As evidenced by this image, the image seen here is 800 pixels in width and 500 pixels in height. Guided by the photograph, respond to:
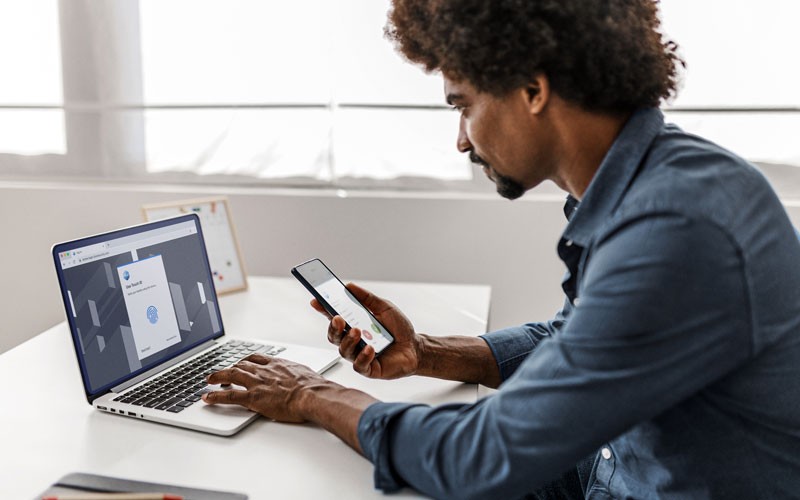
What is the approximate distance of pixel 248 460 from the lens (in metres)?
0.99

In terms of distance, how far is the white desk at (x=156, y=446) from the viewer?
0.94m

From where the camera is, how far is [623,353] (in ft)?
2.60

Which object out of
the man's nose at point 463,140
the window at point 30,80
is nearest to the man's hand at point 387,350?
the man's nose at point 463,140

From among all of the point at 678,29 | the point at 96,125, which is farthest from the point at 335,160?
the point at 678,29

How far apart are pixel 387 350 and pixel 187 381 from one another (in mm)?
324

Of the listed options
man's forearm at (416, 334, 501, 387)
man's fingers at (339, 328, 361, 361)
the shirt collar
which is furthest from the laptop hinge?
the shirt collar

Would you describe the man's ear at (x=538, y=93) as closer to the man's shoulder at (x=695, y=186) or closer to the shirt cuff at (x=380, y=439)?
the man's shoulder at (x=695, y=186)

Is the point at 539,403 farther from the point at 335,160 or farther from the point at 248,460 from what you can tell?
the point at 335,160

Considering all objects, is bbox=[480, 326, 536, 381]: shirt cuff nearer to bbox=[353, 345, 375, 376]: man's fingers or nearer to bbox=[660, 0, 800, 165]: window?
bbox=[353, 345, 375, 376]: man's fingers

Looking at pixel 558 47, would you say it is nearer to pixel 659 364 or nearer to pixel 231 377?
pixel 659 364

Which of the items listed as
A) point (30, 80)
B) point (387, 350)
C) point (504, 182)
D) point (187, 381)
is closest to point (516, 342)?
point (387, 350)

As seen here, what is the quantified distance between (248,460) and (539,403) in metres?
0.40

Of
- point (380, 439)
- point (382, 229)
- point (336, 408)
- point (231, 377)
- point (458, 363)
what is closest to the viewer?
point (380, 439)

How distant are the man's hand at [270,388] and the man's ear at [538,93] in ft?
1.57
